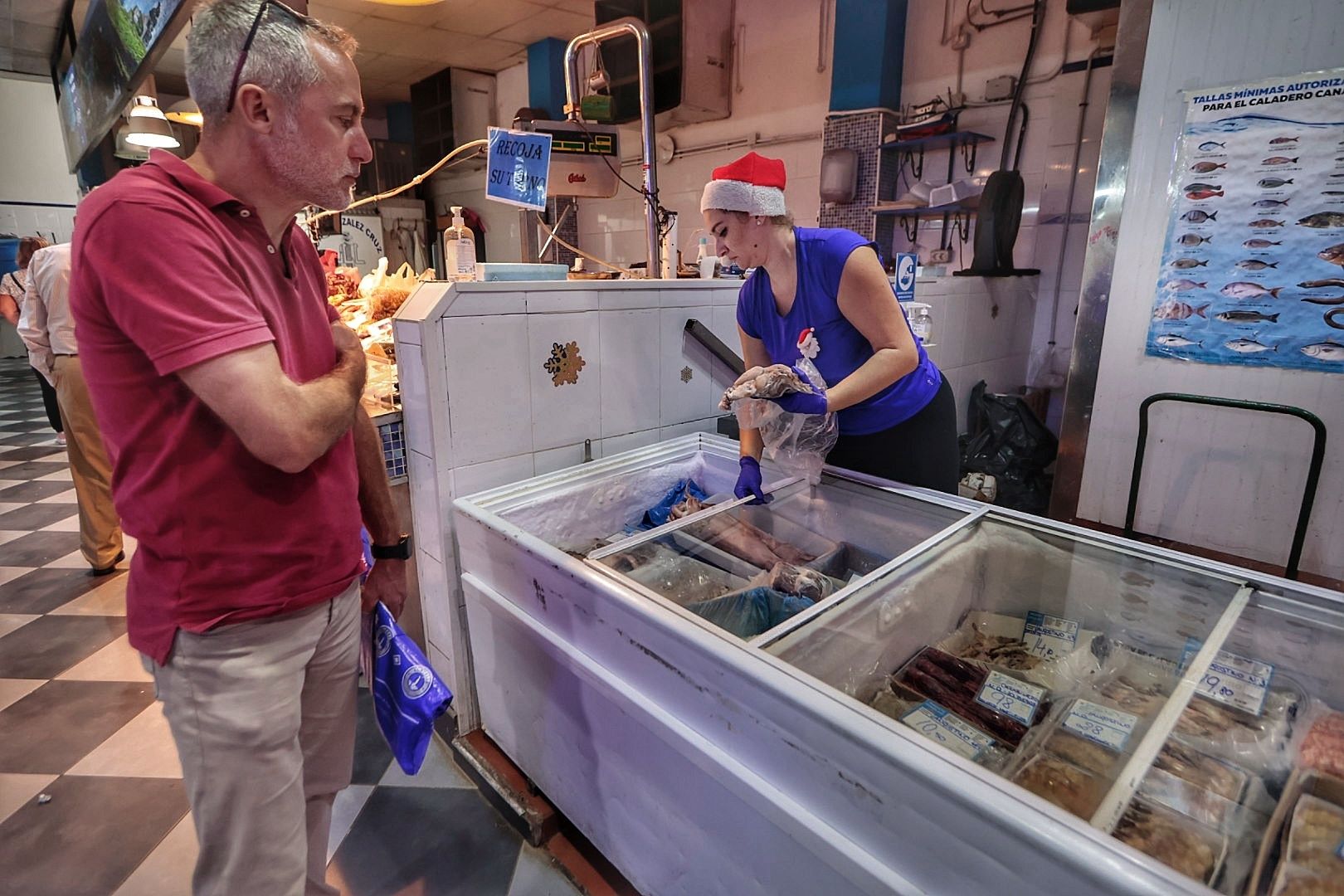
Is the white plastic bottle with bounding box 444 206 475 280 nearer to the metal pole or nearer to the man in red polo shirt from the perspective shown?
the metal pole

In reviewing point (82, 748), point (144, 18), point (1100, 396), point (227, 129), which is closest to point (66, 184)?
point (144, 18)

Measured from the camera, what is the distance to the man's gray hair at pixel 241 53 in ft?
3.49

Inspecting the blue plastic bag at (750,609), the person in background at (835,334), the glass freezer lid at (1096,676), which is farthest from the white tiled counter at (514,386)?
the glass freezer lid at (1096,676)

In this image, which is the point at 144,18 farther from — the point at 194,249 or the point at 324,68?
the point at 194,249

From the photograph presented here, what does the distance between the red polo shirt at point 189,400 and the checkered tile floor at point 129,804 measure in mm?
1003

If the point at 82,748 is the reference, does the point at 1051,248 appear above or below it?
above

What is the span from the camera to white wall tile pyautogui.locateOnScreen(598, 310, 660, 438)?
2.17 m

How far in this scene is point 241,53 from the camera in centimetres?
105

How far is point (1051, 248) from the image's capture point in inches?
167

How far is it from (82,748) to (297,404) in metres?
2.06

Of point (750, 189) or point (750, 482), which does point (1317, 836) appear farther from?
point (750, 189)

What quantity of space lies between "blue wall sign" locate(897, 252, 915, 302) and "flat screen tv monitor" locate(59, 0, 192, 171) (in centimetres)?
306

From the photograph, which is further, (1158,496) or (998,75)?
(998,75)

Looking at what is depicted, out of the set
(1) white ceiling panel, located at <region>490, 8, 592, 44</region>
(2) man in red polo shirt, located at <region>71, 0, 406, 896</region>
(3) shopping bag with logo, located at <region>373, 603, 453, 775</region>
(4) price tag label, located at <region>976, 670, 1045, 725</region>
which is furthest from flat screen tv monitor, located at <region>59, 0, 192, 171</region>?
(4) price tag label, located at <region>976, 670, 1045, 725</region>
